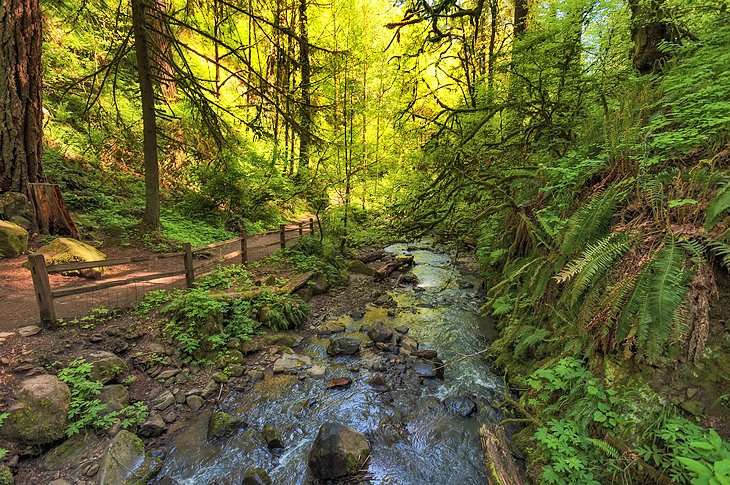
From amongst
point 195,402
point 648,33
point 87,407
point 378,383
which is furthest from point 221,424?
point 648,33

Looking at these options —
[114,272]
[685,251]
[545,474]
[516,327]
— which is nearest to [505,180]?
[516,327]

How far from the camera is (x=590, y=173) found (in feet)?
12.0

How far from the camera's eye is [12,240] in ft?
20.3

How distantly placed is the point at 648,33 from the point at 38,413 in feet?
28.5

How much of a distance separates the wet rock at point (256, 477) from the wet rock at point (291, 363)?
6.18ft

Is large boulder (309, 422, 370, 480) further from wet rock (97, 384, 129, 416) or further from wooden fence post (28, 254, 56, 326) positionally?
wooden fence post (28, 254, 56, 326)

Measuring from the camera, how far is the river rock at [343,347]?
5.95 m

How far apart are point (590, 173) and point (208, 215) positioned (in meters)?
11.7

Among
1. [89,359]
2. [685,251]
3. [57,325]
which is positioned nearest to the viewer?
[685,251]

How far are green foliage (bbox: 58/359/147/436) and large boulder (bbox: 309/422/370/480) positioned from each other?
7.37ft

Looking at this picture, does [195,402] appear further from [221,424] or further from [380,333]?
[380,333]

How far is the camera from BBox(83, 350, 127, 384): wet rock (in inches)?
159

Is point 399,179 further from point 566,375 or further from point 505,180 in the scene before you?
point 566,375

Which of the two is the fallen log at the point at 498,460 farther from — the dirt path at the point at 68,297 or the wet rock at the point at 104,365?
the dirt path at the point at 68,297
